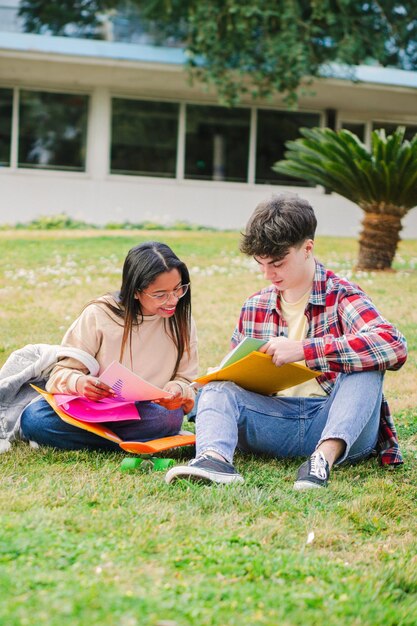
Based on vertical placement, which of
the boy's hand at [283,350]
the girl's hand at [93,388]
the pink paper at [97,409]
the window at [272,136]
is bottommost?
the pink paper at [97,409]

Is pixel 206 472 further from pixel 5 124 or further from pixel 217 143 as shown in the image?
pixel 217 143

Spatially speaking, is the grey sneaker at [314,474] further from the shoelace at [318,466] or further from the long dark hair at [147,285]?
the long dark hair at [147,285]

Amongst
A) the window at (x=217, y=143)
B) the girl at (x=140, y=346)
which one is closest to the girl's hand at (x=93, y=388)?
the girl at (x=140, y=346)

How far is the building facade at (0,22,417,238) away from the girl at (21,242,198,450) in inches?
491

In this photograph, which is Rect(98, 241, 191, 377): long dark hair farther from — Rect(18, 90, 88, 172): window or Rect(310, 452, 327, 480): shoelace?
Rect(18, 90, 88, 172): window

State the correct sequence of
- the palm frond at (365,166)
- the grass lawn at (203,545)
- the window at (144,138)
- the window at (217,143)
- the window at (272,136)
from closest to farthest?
the grass lawn at (203,545), the palm frond at (365,166), the window at (144,138), the window at (217,143), the window at (272,136)

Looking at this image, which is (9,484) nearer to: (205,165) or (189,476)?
(189,476)

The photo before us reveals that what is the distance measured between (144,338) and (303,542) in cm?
156

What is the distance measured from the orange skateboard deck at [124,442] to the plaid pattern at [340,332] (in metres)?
0.57

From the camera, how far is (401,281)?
1023cm

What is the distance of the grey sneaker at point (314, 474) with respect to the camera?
3.65 m

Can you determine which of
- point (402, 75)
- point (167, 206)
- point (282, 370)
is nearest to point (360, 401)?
point (282, 370)

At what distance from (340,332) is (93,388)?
3.69 ft

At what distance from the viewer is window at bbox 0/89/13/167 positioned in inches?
663
